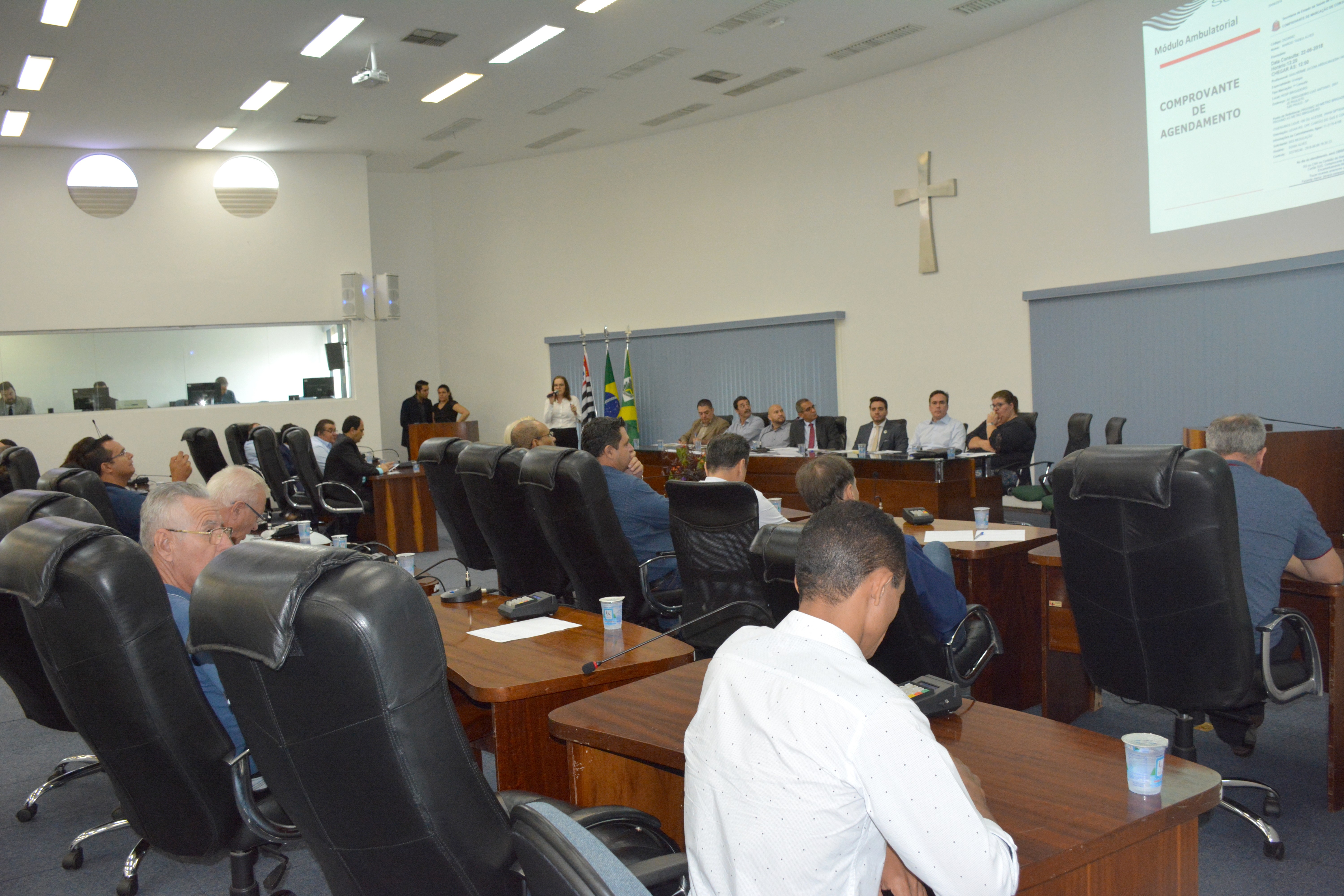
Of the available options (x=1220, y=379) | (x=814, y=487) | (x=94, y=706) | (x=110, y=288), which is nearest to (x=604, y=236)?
(x=110, y=288)

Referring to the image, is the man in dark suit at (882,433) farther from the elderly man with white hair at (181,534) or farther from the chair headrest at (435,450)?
the elderly man with white hair at (181,534)

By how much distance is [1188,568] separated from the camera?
8.72 feet

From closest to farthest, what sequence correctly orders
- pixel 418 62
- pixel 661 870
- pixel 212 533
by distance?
1. pixel 661 870
2. pixel 212 533
3. pixel 418 62

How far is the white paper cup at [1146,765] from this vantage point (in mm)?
1632

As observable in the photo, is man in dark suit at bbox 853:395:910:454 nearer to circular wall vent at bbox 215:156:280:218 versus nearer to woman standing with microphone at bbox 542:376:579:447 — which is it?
woman standing with microphone at bbox 542:376:579:447

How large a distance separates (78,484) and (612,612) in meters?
2.48

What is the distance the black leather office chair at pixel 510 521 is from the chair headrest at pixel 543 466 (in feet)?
0.99

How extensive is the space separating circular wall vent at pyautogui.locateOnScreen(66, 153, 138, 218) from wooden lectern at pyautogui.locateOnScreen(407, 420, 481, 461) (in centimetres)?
412

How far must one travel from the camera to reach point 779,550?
2.37 m

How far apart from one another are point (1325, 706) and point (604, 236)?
1018 cm

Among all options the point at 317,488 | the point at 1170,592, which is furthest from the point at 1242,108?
the point at 317,488

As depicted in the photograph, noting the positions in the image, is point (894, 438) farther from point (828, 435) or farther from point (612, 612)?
point (612, 612)

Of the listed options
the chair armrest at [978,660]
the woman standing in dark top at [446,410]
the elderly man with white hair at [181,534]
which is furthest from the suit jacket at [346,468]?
the chair armrest at [978,660]

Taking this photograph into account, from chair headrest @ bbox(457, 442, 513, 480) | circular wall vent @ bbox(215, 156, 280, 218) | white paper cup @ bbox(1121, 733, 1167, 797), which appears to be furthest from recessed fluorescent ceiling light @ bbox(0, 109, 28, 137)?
white paper cup @ bbox(1121, 733, 1167, 797)
